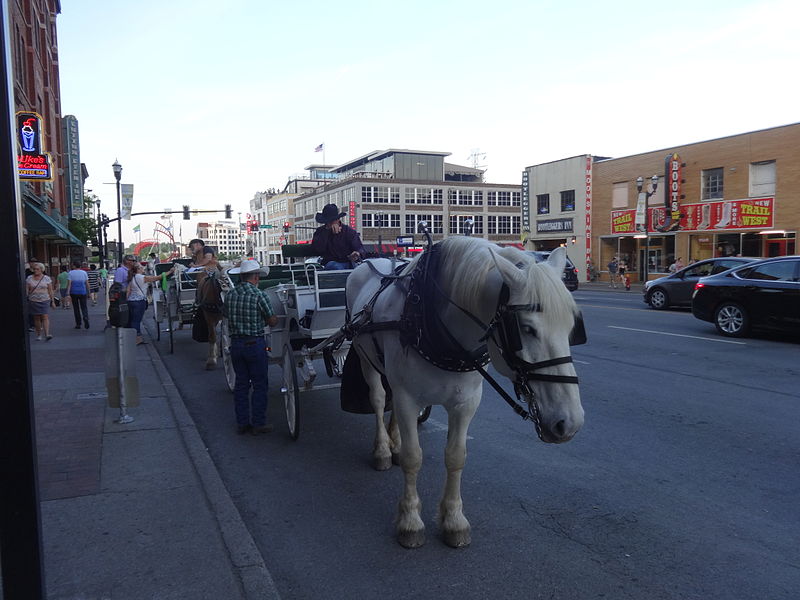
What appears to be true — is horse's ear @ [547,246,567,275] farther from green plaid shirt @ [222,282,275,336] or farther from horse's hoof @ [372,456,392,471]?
green plaid shirt @ [222,282,275,336]

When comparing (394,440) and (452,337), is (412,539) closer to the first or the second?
(452,337)

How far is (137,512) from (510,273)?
10.5 feet

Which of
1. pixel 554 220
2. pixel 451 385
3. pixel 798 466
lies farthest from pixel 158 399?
pixel 554 220

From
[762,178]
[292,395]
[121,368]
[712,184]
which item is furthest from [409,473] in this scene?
[712,184]

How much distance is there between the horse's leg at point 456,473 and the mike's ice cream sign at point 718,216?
30937 mm

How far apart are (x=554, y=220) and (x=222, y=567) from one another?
4039 cm

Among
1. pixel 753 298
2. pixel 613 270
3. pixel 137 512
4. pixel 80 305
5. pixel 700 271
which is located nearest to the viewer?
pixel 137 512

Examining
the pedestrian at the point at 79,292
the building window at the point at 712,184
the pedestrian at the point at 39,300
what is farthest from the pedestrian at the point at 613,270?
the pedestrian at the point at 39,300

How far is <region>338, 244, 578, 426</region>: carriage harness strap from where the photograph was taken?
3.04 m

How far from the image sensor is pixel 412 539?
3.83 m

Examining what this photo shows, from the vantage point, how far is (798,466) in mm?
5055

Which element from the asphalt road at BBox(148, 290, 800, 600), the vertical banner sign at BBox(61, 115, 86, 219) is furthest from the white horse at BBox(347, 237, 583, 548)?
the vertical banner sign at BBox(61, 115, 86, 219)

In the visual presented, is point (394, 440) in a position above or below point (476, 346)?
Answer: below

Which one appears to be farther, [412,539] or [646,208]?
[646,208]
